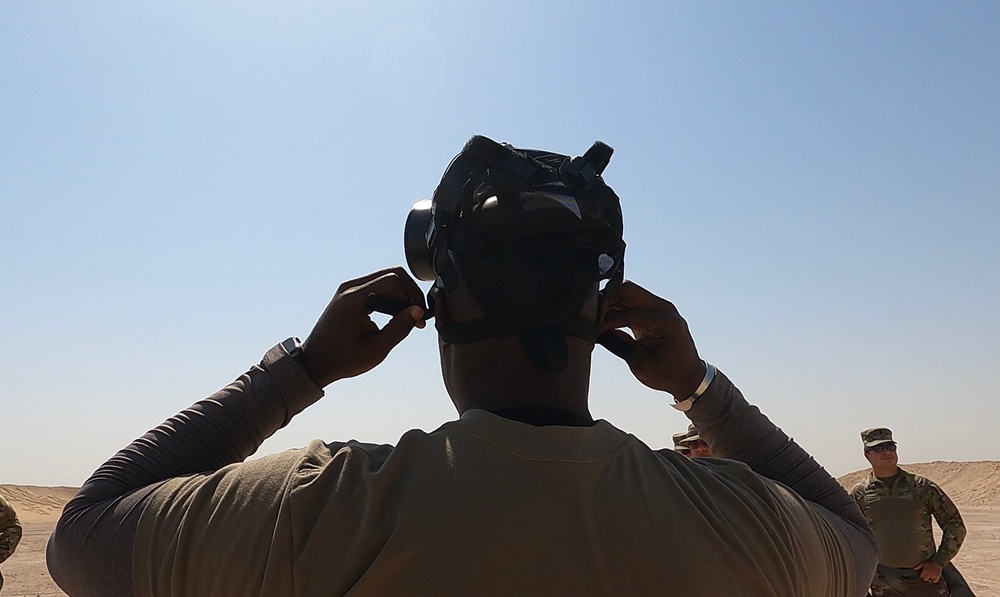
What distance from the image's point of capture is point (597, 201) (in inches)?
65.1

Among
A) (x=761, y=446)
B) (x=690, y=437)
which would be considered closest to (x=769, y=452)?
(x=761, y=446)

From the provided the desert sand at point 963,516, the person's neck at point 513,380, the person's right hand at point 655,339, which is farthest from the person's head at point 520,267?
the desert sand at point 963,516

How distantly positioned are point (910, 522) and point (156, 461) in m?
8.93

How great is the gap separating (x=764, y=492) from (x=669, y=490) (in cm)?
25

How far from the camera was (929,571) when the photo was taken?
27.2 feet

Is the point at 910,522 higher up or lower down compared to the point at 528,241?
lower down

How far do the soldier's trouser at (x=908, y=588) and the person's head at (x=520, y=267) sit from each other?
8.28 m

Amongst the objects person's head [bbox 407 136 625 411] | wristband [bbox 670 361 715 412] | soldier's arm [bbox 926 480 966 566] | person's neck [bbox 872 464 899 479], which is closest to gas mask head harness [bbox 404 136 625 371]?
person's head [bbox 407 136 625 411]

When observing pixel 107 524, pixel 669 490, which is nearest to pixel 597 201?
pixel 669 490

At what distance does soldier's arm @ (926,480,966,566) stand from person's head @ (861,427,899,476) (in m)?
0.44

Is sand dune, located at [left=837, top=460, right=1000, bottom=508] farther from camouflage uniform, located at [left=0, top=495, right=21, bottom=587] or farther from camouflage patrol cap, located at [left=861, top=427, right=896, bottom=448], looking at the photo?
camouflage uniform, located at [left=0, top=495, right=21, bottom=587]

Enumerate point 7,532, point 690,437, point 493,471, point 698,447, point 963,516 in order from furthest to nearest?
point 963,516
point 7,532
point 690,437
point 698,447
point 493,471

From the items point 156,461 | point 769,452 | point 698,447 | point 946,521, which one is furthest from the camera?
point 946,521

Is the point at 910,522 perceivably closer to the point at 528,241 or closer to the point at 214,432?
the point at 528,241
